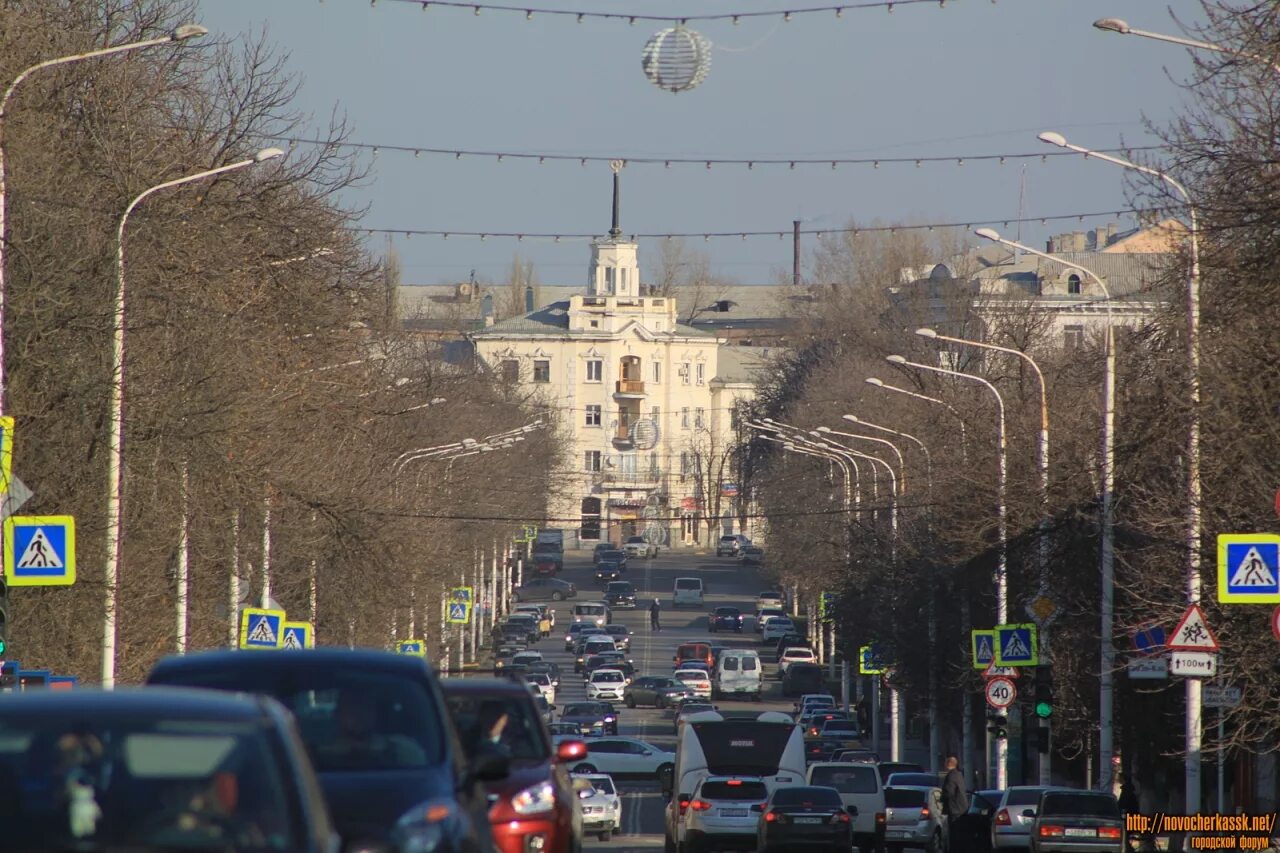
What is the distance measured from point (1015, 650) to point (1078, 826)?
6.55 metres

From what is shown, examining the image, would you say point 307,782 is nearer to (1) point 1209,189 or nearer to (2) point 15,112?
(1) point 1209,189

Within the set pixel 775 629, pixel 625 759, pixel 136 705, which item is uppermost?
pixel 136 705

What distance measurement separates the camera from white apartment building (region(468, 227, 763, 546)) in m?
137

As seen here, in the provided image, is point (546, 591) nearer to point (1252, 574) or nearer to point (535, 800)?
point (1252, 574)

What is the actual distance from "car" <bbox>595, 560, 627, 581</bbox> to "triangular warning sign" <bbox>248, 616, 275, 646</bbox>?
78.9m

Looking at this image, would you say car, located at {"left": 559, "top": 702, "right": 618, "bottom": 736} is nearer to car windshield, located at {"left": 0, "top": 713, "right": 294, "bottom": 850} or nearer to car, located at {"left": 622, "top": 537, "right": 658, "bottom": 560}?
car windshield, located at {"left": 0, "top": 713, "right": 294, "bottom": 850}

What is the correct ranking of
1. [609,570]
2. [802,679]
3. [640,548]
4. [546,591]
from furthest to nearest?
[640,548] < [609,570] < [546,591] < [802,679]

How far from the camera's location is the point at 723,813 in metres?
28.2

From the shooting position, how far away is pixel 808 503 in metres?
77.9

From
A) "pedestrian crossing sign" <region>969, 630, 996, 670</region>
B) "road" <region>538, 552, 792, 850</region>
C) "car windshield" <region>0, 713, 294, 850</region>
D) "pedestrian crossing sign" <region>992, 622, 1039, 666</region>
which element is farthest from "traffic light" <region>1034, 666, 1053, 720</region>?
"car windshield" <region>0, 713, 294, 850</region>

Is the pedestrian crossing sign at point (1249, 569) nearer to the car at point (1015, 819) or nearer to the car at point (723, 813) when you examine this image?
the car at point (1015, 819)

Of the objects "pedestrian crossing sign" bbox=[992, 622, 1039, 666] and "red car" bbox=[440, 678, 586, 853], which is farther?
"pedestrian crossing sign" bbox=[992, 622, 1039, 666]

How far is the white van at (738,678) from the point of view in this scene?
69688mm

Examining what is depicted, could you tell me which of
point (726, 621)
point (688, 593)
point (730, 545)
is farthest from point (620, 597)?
point (730, 545)
